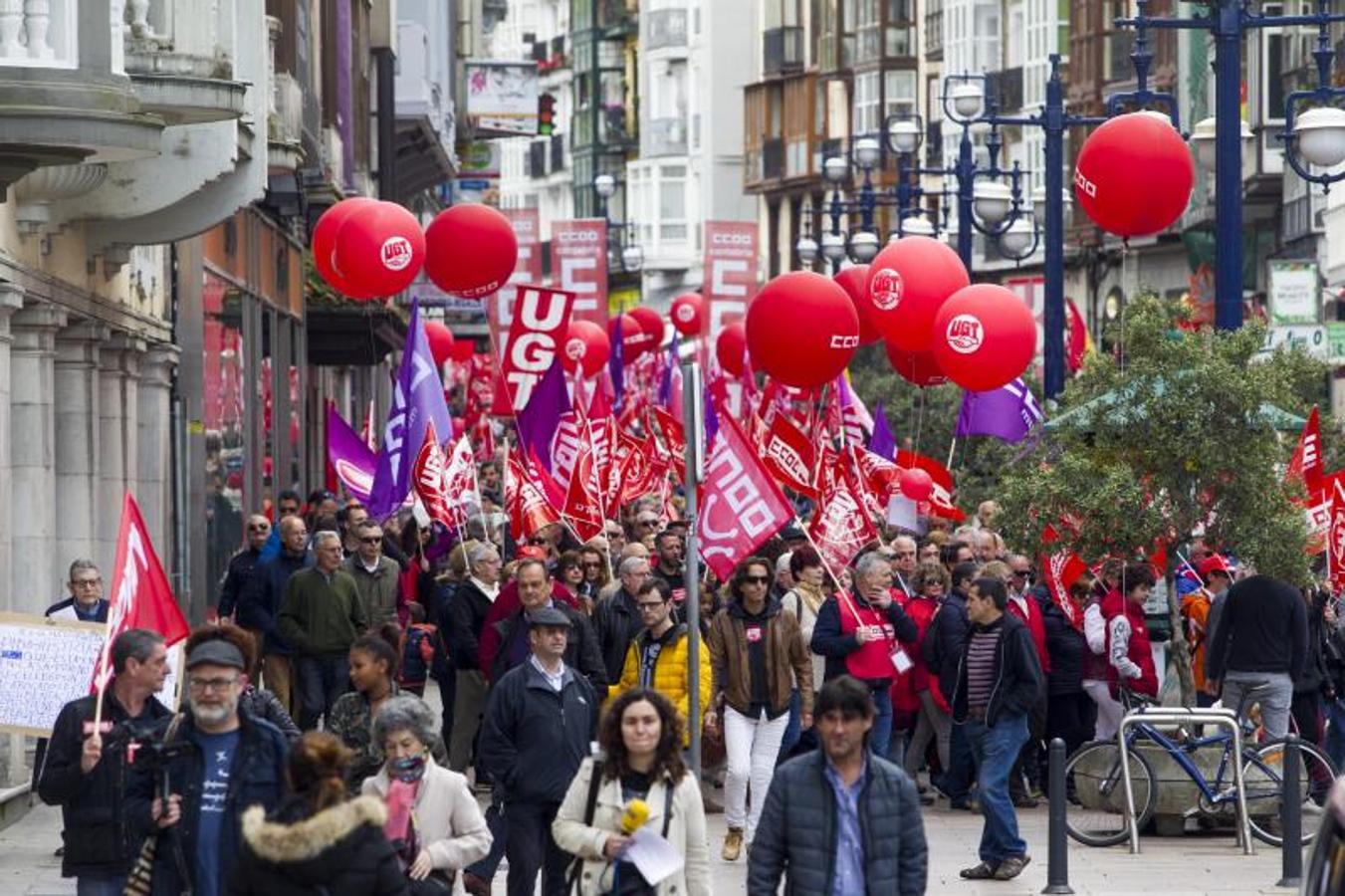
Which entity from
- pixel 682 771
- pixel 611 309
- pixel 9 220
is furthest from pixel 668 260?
pixel 682 771

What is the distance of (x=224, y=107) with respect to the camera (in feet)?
65.6

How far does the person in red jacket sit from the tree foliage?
299 millimetres

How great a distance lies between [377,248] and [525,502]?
230 centimetres

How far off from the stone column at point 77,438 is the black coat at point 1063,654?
610 centimetres

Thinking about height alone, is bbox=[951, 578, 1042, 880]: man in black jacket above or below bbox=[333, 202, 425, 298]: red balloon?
below

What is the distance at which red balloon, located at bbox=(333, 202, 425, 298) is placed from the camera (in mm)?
24547

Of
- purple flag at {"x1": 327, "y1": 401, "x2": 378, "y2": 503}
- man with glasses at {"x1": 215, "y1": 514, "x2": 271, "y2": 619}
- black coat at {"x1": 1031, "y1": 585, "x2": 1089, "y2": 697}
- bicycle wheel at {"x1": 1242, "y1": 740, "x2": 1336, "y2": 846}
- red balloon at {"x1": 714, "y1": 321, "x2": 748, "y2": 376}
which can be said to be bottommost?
bicycle wheel at {"x1": 1242, "y1": 740, "x2": 1336, "y2": 846}

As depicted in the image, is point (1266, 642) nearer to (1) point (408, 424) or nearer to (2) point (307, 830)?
(1) point (408, 424)

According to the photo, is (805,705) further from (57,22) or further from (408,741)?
(408,741)

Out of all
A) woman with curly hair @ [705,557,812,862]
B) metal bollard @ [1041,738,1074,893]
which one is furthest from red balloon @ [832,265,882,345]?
metal bollard @ [1041,738,1074,893]

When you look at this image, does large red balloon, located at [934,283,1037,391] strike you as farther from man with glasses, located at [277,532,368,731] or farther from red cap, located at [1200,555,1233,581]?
man with glasses, located at [277,532,368,731]

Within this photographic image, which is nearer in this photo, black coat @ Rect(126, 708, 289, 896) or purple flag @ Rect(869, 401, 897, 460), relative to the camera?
black coat @ Rect(126, 708, 289, 896)

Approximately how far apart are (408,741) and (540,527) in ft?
48.8

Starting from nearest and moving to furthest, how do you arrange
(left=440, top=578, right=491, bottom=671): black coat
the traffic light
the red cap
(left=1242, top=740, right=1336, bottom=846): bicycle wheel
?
(left=1242, top=740, right=1336, bottom=846): bicycle wheel
(left=440, top=578, right=491, bottom=671): black coat
the red cap
the traffic light
